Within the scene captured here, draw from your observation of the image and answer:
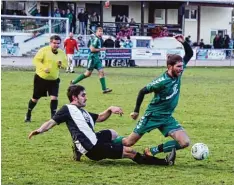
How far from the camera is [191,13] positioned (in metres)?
63.6

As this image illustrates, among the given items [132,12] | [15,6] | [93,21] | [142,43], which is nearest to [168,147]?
[142,43]

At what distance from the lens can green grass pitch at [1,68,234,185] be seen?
907 cm

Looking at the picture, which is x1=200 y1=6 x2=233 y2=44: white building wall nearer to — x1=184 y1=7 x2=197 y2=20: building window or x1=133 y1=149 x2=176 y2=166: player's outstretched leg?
x1=184 y1=7 x2=197 y2=20: building window

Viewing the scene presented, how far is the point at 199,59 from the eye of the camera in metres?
45.3

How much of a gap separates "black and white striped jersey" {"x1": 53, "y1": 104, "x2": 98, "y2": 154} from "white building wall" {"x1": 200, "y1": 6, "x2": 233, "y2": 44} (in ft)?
179

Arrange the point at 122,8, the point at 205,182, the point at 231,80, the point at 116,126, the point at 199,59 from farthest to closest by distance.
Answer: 1. the point at 122,8
2. the point at 199,59
3. the point at 231,80
4. the point at 116,126
5. the point at 205,182

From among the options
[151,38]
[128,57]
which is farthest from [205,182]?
[151,38]

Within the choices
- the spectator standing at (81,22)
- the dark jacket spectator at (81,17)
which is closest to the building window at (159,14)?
the spectator standing at (81,22)

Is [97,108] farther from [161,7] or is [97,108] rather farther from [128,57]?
[161,7]

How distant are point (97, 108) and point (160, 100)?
25.6 feet

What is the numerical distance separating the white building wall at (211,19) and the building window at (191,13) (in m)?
0.74

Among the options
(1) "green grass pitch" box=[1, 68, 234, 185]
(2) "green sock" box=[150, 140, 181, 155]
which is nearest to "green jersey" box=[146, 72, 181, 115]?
(2) "green sock" box=[150, 140, 181, 155]

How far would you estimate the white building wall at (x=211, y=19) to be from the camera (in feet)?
210

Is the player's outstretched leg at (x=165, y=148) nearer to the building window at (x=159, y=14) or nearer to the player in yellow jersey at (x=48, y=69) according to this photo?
the player in yellow jersey at (x=48, y=69)
